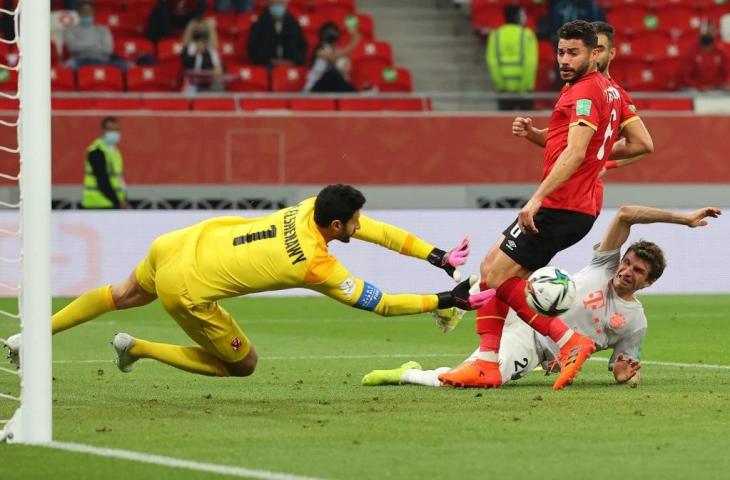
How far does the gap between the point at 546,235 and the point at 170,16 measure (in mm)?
14727

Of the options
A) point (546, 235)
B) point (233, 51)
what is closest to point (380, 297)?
point (546, 235)

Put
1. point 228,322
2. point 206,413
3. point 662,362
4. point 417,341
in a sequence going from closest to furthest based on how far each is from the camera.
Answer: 1. point 206,413
2. point 228,322
3. point 662,362
4. point 417,341

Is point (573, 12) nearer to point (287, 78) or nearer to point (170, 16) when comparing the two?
point (287, 78)

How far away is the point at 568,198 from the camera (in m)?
8.82

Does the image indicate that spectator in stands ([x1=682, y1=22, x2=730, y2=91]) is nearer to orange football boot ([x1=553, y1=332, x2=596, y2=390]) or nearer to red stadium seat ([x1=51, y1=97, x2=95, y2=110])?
Result: red stadium seat ([x1=51, y1=97, x2=95, y2=110])

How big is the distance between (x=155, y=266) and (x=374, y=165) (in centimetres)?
1306

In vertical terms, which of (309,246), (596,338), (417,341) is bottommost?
(417,341)

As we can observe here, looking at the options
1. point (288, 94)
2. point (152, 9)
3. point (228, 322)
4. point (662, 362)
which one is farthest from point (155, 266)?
point (152, 9)

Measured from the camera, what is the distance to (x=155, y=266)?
340 inches

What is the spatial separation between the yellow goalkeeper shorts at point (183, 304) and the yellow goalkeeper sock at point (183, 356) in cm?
12

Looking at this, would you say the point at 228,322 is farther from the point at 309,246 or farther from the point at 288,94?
the point at 288,94

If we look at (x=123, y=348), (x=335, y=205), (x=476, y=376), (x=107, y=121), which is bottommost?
(x=476, y=376)

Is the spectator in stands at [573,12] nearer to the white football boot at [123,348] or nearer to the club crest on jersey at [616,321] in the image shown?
the club crest on jersey at [616,321]

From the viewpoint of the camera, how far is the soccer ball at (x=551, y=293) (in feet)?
28.2
